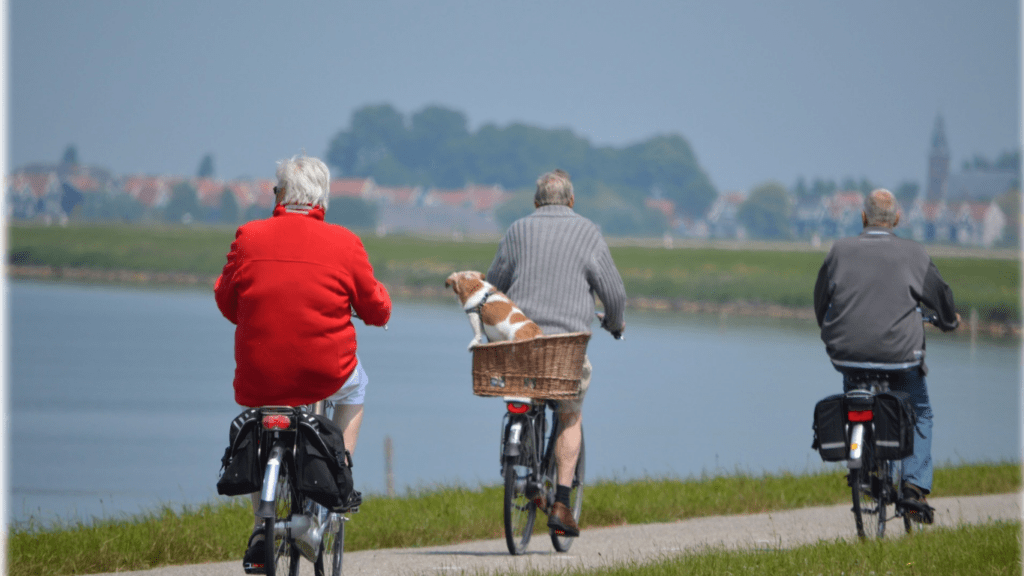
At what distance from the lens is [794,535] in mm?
7023

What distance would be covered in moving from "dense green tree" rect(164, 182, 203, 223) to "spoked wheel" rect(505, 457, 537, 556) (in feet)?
596

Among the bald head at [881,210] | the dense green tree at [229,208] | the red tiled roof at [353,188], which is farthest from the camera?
the red tiled roof at [353,188]

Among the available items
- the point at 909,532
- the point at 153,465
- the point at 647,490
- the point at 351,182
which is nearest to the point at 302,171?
the point at 909,532

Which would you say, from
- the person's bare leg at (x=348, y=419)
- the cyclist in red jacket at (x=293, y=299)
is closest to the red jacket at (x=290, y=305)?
the cyclist in red jacket at (x=293, y=299)

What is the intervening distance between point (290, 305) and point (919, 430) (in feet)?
12.5

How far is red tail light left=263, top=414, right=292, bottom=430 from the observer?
4.23 m

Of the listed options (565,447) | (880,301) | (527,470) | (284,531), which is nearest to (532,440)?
(527,470)

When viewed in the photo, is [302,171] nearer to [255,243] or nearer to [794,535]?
[255,243]

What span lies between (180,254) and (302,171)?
92.1m

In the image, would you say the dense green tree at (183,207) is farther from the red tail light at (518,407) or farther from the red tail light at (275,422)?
the red tail light at (275,422)

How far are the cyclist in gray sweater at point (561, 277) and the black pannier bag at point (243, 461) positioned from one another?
7.05 feet

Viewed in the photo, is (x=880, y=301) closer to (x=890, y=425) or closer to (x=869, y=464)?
(x=890, y=425)

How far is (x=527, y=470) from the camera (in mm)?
6227

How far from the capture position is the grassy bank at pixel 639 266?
65.9 meters
